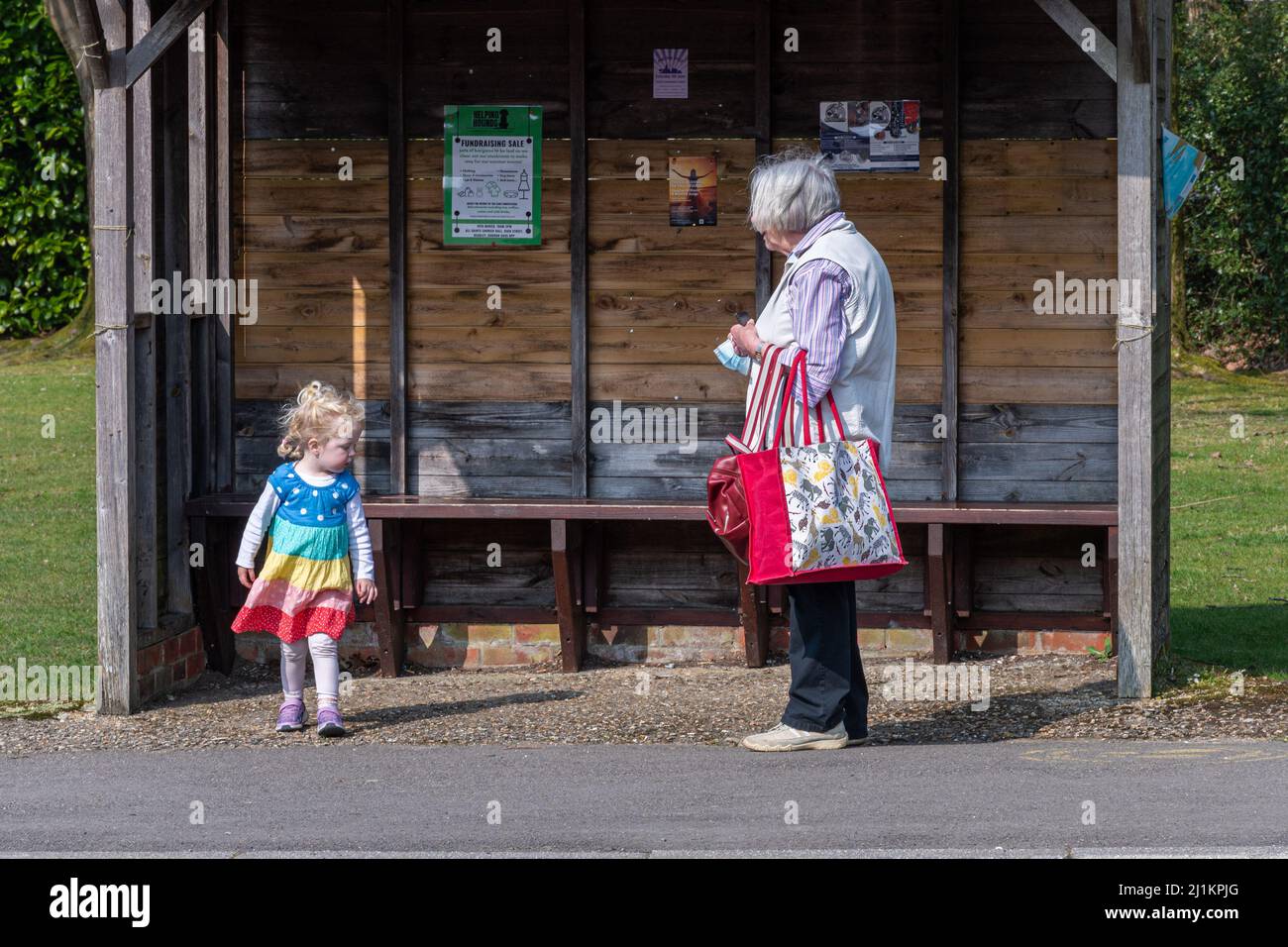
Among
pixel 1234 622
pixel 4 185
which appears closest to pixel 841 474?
pixel 1234 622

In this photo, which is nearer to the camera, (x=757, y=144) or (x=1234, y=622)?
(x=757, y=144)

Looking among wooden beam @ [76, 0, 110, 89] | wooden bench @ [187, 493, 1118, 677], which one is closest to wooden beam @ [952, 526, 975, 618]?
wooden bench @ [187, 493, 1118, 677]

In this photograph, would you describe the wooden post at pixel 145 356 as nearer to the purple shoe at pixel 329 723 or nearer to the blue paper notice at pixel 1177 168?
the purple shoe at pixel 329 723

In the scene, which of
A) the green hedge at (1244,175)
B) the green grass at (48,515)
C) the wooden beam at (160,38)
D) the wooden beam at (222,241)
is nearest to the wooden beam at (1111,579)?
the wooden beam at (222,241)

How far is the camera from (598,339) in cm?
903

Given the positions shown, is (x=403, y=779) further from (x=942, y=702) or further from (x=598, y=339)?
(x=598, y=339)

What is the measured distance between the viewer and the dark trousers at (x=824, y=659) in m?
6.64

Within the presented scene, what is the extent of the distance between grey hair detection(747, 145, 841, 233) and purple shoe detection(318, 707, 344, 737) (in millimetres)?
2586

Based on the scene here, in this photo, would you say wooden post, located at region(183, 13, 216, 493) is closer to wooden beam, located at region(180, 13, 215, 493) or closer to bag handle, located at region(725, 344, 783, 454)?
wooden beam, located at region(180, 13, 215, 493)

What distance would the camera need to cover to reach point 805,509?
6363 millimetres

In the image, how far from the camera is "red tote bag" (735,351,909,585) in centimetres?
637

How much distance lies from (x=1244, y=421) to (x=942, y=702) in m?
11.5

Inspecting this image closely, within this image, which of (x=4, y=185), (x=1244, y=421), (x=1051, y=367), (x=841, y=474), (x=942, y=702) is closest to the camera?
(x=841, y=474)

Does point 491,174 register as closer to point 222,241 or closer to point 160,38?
point 222,241
